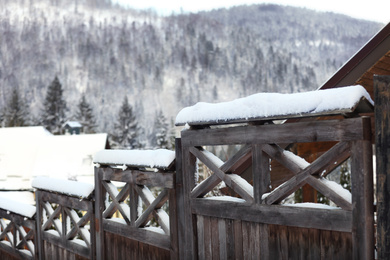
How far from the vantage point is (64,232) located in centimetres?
687

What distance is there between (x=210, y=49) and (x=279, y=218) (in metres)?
196

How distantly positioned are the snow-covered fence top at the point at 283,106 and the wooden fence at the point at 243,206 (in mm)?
106

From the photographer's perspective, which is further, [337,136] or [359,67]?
[359,67]

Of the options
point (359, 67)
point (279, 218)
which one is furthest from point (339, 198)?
point (359, 67)

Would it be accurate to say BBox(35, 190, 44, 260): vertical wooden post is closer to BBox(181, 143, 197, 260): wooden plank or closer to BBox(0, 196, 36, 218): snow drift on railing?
BBox(0, 196, 36, 218): snow drift on railing

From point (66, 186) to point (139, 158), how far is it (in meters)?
2.06

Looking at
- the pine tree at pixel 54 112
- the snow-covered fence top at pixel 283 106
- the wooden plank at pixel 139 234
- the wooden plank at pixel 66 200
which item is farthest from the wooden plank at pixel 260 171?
the pine tree at pixel 54 112

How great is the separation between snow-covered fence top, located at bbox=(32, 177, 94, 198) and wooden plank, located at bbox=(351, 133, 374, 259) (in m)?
3.95

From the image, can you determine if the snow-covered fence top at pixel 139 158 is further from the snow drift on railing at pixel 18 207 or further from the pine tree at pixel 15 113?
the pine tree at pixel 15 113

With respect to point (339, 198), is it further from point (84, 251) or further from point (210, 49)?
point (210, 49)

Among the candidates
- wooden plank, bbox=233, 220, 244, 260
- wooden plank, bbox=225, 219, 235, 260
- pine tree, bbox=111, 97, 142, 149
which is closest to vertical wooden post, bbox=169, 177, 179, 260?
wooden plank, bbox=225, 219, 235, 260

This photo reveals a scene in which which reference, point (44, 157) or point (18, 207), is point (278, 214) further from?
point (44, 157)

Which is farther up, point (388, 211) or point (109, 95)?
point (109, 95)

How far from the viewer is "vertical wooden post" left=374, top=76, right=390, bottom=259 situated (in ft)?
9.71
